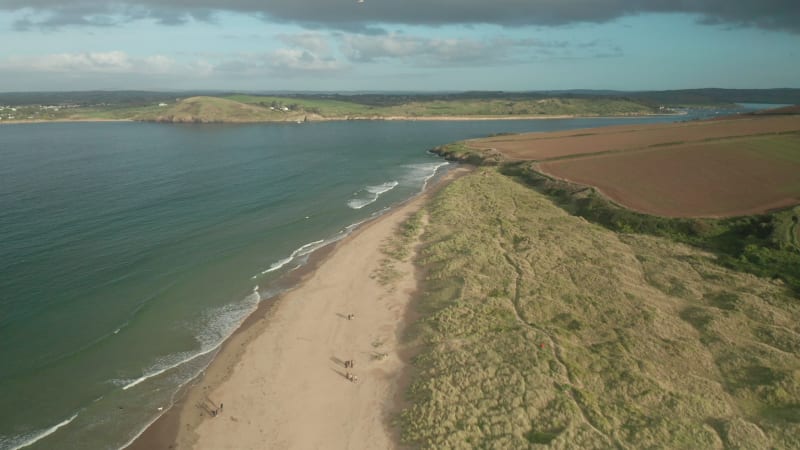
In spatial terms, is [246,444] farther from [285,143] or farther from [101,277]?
[285,143]

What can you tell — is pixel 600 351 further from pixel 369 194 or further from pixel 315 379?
pixel 369 194

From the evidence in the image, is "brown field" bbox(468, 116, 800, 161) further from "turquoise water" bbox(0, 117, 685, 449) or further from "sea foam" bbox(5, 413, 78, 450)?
"sea foam" bbox(5, 413, 78, 450)

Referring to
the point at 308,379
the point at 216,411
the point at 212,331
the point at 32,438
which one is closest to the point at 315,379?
the point at 308,379

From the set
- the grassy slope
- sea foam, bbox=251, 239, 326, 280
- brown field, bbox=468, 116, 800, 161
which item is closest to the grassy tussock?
the grassy slope

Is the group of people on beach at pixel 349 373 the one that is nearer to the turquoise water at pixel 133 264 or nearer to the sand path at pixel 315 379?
the sand path at pixel 315 379

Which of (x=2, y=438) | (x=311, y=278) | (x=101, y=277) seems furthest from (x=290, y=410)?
(x=101, y=277)

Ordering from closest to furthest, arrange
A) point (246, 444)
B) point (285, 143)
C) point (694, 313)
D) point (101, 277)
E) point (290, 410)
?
point (246, 444) < point (290, 410) < point (694, 313) < point (101, 277) < point (285, 143)
